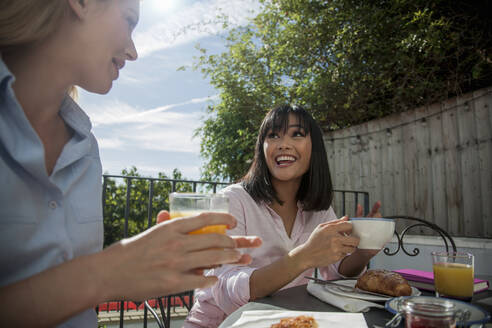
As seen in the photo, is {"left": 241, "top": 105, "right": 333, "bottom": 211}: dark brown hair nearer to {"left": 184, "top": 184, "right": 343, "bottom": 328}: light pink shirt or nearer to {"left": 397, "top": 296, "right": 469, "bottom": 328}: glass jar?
{"left": 184, "top": 184, "right": 343, "bottom": 328}: light pink shirt

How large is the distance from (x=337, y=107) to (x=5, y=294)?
19.3ft

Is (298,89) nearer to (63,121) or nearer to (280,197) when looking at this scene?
(280,197)

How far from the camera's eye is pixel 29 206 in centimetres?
76

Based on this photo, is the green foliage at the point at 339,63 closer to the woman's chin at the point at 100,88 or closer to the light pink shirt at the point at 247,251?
the light pink shirt at the point at 247,251

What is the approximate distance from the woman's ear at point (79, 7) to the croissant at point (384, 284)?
123cm

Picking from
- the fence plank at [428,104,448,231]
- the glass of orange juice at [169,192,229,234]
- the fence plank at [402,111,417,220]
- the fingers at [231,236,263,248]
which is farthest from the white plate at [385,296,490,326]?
the fence plank at [402,111,417,220]

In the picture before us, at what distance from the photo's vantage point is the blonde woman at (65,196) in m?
0.57

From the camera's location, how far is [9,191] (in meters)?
0.73

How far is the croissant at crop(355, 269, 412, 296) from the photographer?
3.83 feet

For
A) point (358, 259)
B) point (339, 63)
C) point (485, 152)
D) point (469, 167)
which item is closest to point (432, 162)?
point (469, 167)

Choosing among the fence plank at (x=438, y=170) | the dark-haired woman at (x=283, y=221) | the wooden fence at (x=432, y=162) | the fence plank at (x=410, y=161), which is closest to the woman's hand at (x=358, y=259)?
the dark-haired woman at (x=283, y=221)

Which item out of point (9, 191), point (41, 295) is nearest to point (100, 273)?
point (41, 295)

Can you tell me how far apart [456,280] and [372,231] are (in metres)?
0.31

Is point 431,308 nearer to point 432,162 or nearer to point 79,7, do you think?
point 79,7
